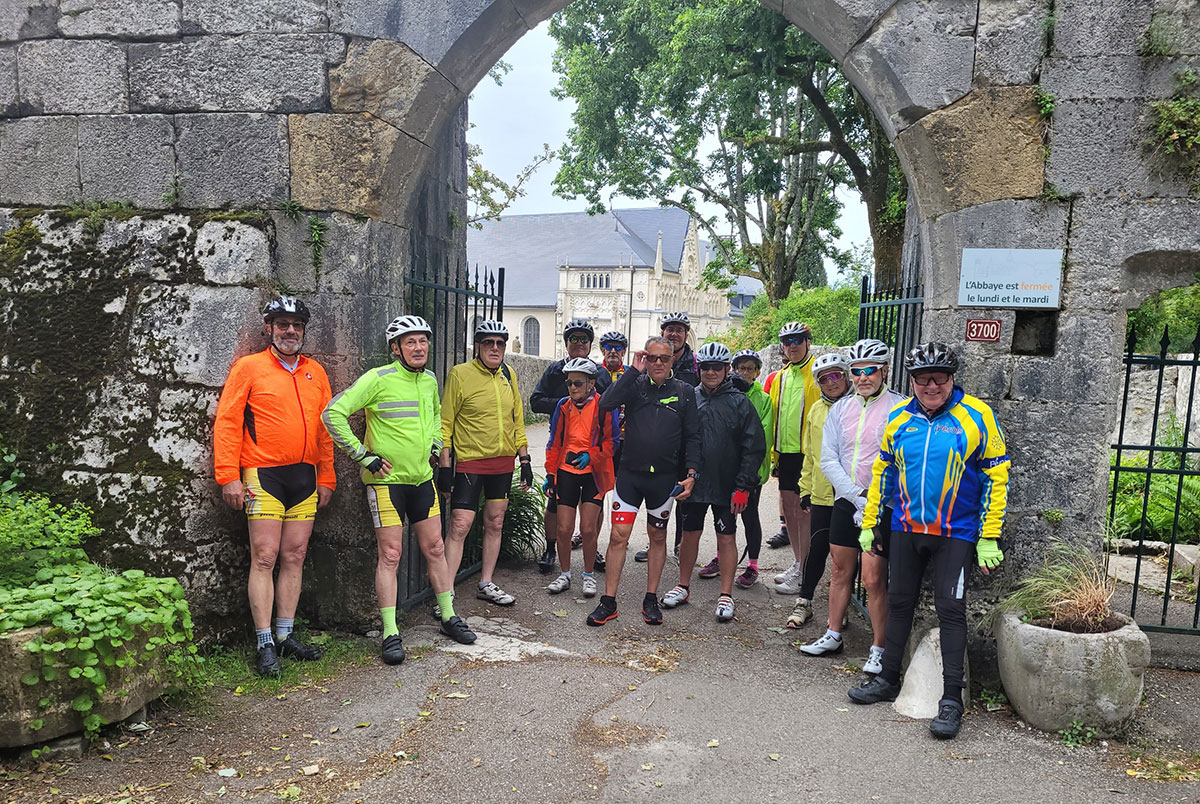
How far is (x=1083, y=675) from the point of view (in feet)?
12.1

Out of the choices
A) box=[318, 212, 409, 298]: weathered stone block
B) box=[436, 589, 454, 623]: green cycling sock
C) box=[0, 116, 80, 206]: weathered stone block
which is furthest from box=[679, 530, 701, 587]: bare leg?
box=[0, 116, 80, 206]: weathered stone block

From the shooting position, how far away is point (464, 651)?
4.71 metres

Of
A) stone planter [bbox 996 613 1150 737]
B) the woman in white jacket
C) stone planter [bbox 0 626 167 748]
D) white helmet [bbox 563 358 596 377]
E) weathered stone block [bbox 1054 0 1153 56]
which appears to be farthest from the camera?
white helmet [bbox 563 358 596 377]

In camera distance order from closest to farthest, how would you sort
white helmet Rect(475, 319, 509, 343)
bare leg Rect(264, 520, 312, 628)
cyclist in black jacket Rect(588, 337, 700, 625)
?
bare leg Rect(264, 520, 312, 628) → cyclist in black jacket Rect(588, 337, 700, 625) → white helmet Rect(475, 319, 509, 343)

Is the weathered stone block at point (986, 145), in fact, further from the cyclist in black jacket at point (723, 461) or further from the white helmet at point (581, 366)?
the white helmet at point (581, 366)

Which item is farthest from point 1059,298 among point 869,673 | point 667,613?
point 667,613

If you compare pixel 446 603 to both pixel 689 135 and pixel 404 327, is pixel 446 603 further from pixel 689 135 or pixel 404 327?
pixel 689 135

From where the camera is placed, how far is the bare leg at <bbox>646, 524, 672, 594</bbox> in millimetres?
5191

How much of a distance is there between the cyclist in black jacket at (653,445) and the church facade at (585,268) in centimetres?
4306

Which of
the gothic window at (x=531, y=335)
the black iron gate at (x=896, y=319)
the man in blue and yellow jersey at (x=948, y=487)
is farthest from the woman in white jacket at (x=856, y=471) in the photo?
the gothic window at (x=531, y=335)

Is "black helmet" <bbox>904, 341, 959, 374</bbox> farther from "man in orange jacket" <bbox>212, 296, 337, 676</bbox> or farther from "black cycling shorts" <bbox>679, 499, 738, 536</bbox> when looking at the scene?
"man in orange jacket" <bbox>212, 296, 337, 676</bbox>

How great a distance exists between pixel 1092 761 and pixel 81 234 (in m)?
5.86

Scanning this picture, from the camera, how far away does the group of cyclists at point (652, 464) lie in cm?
392

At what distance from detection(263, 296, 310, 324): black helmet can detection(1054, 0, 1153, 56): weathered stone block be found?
4093mm
